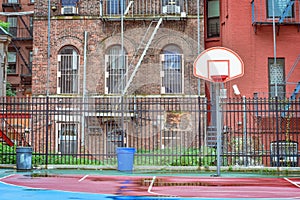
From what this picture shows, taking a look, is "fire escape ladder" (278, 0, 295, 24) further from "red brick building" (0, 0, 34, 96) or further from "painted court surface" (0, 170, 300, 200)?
"red brick building" (0, 0, 34, 96)

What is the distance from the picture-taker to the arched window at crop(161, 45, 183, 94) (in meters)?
23.9

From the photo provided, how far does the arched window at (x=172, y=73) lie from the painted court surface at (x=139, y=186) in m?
9.17

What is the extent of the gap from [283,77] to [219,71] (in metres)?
8.44

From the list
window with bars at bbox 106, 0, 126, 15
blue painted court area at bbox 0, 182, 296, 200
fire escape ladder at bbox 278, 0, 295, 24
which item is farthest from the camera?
window with bars at bbox 106, 0, 126, 15

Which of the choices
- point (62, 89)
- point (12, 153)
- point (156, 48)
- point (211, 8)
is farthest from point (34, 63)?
point (211, 8)

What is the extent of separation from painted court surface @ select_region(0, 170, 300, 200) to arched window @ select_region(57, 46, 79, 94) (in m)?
9.32

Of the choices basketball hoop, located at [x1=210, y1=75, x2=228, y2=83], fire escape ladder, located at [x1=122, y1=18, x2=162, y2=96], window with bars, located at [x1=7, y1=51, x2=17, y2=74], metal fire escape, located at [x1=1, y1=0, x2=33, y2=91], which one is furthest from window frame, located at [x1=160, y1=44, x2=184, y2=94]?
window with bars, located at [x1=7, y1=51, x2=17, y2=74]

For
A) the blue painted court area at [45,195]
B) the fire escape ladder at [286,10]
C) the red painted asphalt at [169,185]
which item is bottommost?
the red painted asphalt at [169,185]

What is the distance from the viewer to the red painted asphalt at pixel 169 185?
36.7 ft

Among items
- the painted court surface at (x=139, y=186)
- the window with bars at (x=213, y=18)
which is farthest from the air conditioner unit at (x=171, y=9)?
the painted court surface at (x=139, y=186)

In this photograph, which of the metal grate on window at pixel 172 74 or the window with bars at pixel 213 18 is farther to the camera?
the window with bars at pixel 213 18

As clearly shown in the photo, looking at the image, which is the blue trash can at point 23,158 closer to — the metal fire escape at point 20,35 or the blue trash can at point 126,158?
the blue trash can at point 126,158

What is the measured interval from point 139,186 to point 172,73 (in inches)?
486

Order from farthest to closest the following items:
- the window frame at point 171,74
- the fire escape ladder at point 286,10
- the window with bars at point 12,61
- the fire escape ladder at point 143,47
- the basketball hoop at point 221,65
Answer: the window with bars at point 12,61, the window frame at point 171,74, the fire escape ladder at point 143,47, the fire escape ladder at point 286,10, the basketball hoop at point 221,65
